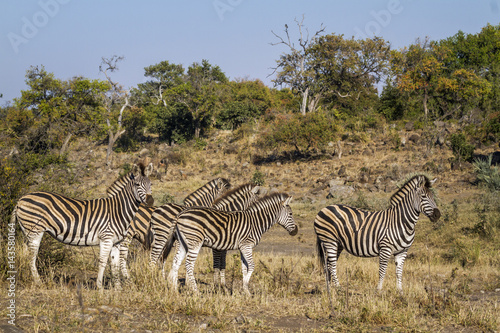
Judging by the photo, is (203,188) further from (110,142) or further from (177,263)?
(110,142)

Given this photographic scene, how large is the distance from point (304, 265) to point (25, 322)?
691cm

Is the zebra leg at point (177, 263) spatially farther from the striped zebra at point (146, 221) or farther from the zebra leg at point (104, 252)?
the zebra leg at point (104, 252)

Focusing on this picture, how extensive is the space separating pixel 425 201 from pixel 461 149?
24.4 metres

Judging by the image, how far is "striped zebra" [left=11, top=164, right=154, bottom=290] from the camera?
804 cm

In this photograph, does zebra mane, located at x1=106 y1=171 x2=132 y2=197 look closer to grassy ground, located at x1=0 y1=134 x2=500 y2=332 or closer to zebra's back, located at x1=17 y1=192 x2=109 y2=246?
zebra's back, located at x1=17 y1=192 x2=109 y2=246

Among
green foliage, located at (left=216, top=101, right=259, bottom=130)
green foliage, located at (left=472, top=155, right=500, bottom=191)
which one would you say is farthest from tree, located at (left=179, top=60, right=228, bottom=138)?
green foliage, located at (left=472, top=155, right=500, bottom=191)

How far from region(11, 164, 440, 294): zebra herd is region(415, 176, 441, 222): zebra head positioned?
0.7 inches

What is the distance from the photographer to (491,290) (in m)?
9.82

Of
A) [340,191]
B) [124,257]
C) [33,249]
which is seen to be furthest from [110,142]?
[33,249]

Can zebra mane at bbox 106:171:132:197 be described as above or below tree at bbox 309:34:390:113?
below

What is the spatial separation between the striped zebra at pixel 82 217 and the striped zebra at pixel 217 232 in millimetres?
1042

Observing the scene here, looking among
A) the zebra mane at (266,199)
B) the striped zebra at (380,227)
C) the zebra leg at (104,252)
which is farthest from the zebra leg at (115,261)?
the striped zebra at (380,227)

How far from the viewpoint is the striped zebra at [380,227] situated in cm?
→ 886

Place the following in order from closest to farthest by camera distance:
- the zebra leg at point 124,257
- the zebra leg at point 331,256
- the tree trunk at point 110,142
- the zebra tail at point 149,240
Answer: the zebra leg at point 124,257
the zebra leg at point 331,256
the zebra tail at point 149,240
the tree trunk at point 110,142
